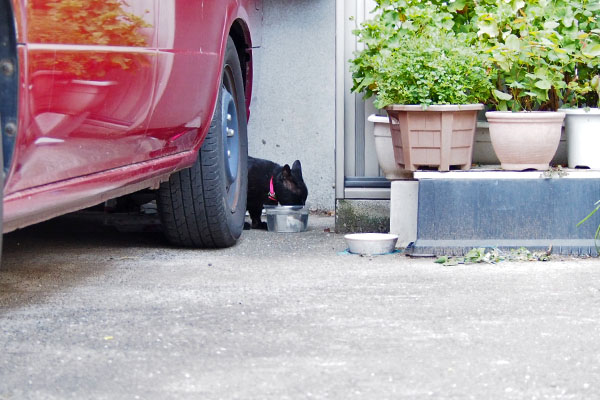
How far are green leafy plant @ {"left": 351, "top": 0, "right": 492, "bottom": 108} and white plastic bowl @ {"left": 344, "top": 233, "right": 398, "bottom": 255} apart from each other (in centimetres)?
56

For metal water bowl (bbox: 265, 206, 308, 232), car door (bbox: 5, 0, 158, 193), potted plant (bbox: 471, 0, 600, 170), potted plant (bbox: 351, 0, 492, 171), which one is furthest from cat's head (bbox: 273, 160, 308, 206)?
car door (bbox: 5, 0, 158, 193)

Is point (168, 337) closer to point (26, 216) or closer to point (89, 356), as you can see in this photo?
point (89, 356)

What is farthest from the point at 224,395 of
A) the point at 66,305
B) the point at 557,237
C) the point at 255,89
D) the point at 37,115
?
the point at 255,89

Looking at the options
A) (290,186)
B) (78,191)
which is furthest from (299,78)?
(78,191)

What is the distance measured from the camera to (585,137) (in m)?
3.92

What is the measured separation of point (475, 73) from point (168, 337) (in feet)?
6.60

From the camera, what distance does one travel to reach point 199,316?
267cm

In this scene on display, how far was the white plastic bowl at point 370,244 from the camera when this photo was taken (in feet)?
12.6

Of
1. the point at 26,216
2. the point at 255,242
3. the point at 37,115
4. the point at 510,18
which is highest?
the point at 510,18

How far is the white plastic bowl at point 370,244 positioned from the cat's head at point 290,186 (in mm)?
991

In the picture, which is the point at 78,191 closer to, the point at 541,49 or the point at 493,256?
the point at 493,256

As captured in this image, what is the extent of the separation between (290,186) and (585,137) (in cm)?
161

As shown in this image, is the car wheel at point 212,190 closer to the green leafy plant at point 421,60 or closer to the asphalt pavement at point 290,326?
the asphalt pavement at point 290,326

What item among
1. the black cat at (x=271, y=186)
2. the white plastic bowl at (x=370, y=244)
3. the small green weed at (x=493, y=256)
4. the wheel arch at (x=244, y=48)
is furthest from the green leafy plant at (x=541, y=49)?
the black cat at (x=271, y=186)
